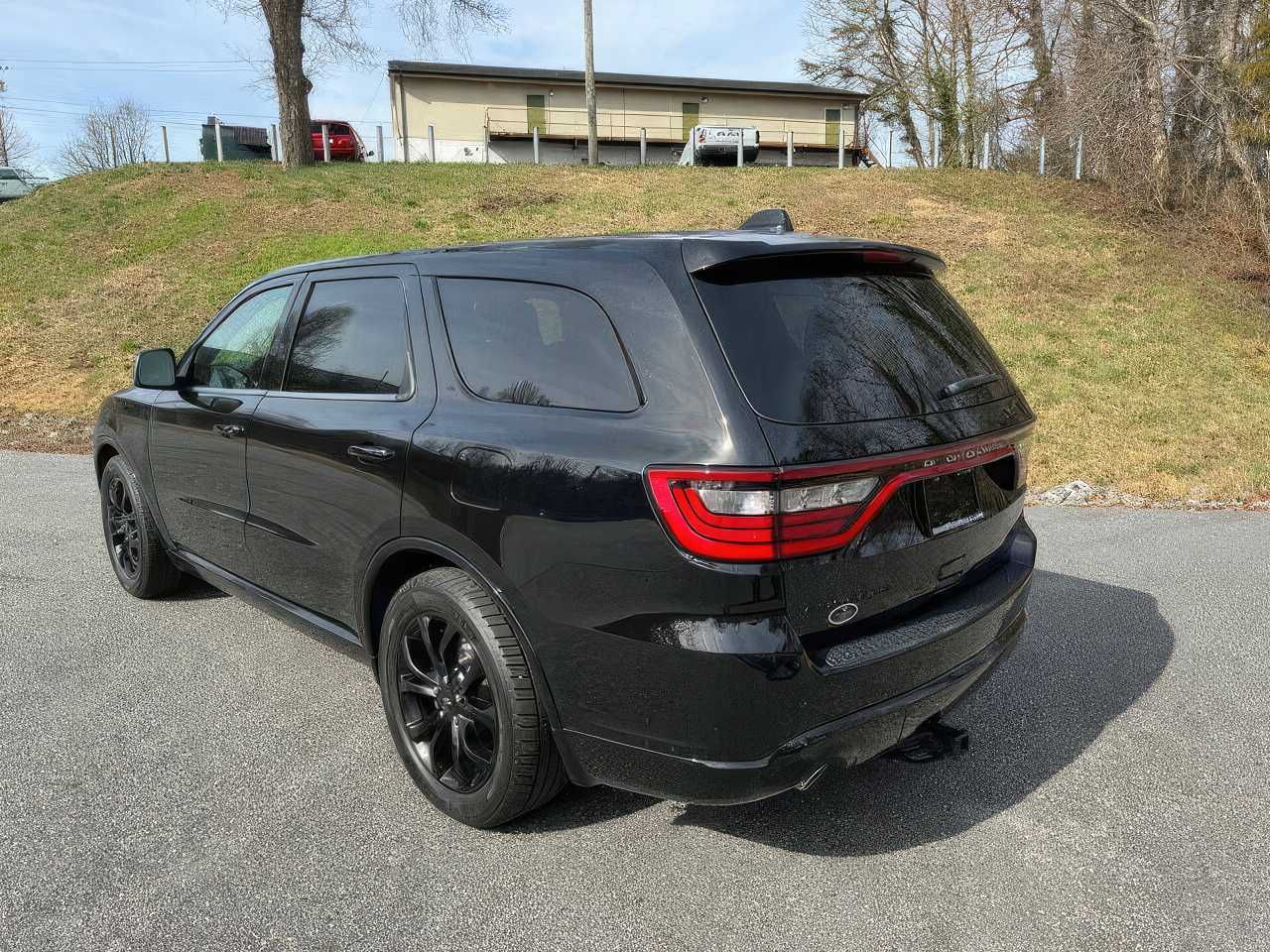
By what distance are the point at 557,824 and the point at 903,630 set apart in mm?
1218

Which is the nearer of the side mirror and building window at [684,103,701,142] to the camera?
the side mirror

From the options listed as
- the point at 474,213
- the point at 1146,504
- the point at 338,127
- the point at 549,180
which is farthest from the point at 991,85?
the point at 1146,504

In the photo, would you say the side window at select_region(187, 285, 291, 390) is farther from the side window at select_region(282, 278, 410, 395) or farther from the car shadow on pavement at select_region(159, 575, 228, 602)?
the car shadow on pavement at select_region(159, 575, 228, 602)

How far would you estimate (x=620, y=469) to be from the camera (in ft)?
7.61

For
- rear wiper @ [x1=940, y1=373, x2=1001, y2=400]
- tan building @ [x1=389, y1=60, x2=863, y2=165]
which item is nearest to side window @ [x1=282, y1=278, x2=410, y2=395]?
rear wiper @ [x1=940, y1=373, x2=1001, y2=400]

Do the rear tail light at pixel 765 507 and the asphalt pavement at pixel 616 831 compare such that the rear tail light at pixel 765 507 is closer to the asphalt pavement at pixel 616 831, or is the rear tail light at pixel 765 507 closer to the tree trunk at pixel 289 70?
the asphalt pavement at pixel 616 831

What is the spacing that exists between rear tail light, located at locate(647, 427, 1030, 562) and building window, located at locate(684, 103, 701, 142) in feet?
135

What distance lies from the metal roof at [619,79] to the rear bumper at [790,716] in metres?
39.8

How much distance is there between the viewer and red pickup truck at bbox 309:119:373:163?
31.9 meters

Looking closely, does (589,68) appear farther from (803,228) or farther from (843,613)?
(843,613)

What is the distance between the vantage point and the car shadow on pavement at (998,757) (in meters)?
2.83

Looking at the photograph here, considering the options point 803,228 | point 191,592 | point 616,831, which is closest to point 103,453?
point 191,592

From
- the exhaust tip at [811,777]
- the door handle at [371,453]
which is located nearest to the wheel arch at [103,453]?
the door handle at [371,453]

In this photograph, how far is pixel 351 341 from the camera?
3.38 meters
